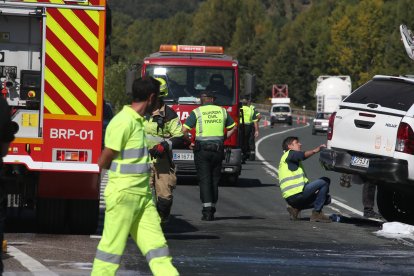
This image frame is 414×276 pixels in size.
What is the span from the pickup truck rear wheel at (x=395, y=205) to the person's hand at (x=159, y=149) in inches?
145

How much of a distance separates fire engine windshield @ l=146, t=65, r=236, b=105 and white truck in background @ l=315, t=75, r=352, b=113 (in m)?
50.0

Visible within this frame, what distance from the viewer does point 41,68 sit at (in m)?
13.3

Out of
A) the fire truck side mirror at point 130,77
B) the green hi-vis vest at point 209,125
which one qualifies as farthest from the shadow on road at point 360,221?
the fire truck side mirror at point 130,77

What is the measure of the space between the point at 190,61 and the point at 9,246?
40.7 ft

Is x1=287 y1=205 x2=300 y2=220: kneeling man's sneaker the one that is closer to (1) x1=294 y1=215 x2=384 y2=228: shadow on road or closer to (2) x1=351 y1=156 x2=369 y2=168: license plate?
(1) x1=294 y1=215 x2=384 y2=228: shadow on road

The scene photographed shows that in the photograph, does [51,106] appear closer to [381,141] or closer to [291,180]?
[381,141]

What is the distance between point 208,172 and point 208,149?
293mm

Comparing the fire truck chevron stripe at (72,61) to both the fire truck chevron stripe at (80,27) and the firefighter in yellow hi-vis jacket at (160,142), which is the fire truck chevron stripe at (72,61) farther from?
the firefighter in yellow hi-vis jacket at (160,142)

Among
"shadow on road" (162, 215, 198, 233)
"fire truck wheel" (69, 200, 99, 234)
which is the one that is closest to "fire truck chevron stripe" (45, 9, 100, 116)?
"fire truck wheel" (69, 200, 99, 234)

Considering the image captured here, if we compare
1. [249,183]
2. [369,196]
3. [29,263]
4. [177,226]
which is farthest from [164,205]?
[249,183]

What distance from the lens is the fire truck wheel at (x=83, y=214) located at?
13773 millimetres

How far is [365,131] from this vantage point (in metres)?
15.8

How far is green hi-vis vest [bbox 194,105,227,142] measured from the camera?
16828 millimetres

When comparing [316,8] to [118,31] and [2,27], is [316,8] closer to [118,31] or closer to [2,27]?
[118,31]
